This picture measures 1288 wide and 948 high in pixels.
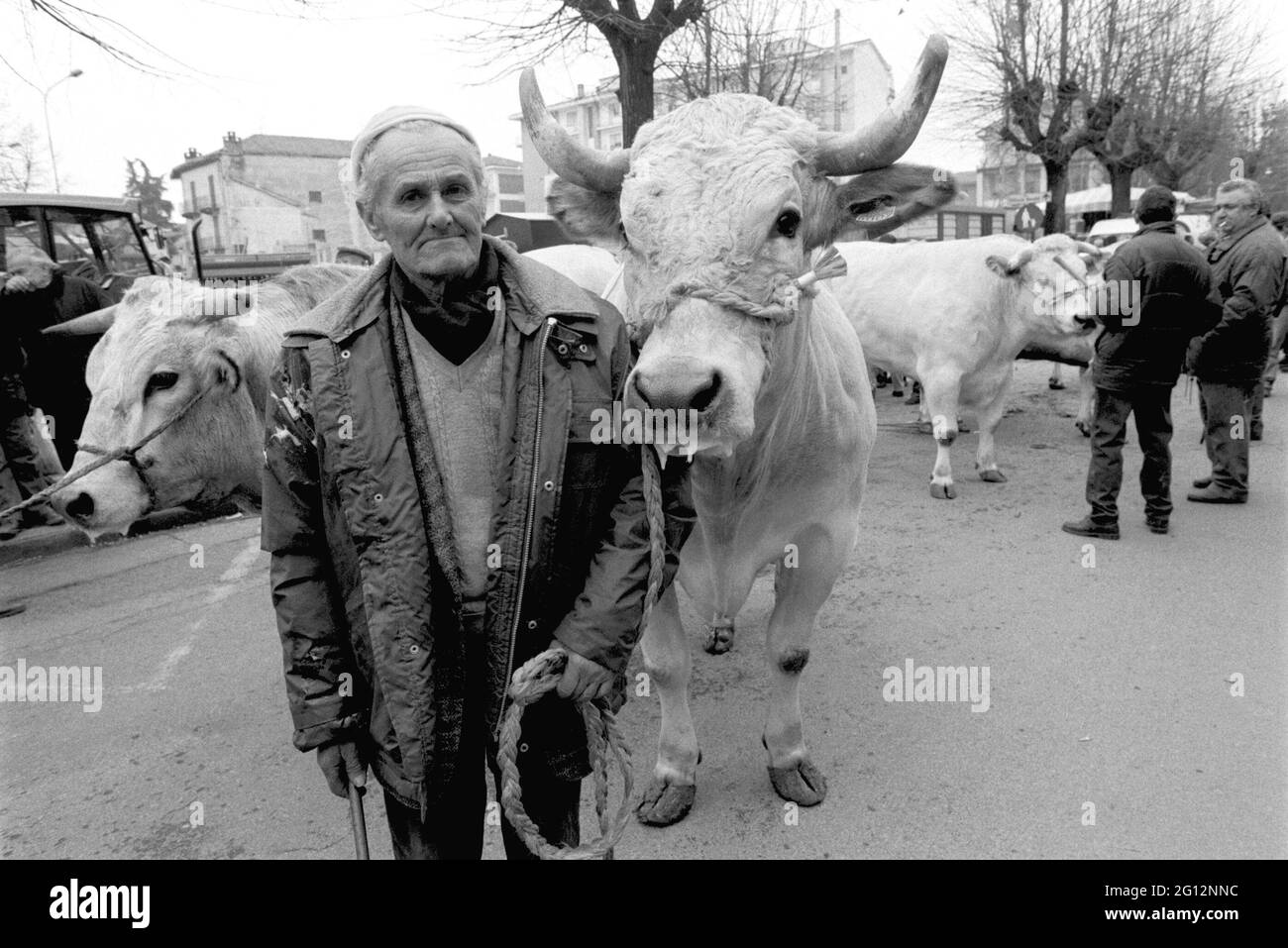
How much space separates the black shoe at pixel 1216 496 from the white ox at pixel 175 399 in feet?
21.7

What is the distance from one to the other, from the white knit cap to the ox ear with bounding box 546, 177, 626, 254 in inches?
35.5

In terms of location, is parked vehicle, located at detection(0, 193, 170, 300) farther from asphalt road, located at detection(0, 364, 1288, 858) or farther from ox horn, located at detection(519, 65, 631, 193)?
ox horn, located at detection(519, 65, 631, 193)

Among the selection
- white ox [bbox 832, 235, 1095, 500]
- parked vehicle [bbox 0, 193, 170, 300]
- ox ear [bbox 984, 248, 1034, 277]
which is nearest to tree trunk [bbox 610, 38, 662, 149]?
white ox [bbox 832, 235, 1095, 500]

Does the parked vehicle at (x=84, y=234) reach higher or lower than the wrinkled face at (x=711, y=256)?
higher

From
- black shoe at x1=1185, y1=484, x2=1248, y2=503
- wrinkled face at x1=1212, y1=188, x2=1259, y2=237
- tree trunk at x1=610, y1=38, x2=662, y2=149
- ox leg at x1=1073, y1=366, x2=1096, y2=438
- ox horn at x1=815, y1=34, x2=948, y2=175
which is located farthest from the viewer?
tree trunk at x1=610, y1=38, x2=662, y2=149

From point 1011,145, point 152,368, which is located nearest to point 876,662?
point 152,368

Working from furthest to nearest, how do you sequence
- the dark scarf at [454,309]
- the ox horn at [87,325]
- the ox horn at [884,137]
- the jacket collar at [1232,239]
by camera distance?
the jacket collar at [1232,239]
the ox horn at [87,325]
the ox horn at [884,137]
the dark scarf at [454,309]

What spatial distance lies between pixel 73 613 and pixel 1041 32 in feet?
81.8

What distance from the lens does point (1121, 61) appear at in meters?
21.4

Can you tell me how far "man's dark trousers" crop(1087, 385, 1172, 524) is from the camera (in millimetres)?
5527

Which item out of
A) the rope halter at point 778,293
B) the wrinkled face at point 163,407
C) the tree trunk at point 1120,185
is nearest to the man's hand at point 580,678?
the rope halter at point 778,293

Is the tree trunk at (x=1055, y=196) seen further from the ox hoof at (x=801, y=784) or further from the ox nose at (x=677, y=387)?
the ox nose at (x=677, y=387)

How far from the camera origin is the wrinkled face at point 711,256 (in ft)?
6.36

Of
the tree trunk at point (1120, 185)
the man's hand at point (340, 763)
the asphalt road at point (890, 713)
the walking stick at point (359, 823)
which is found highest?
the tree trunk at point (1120, 185)
